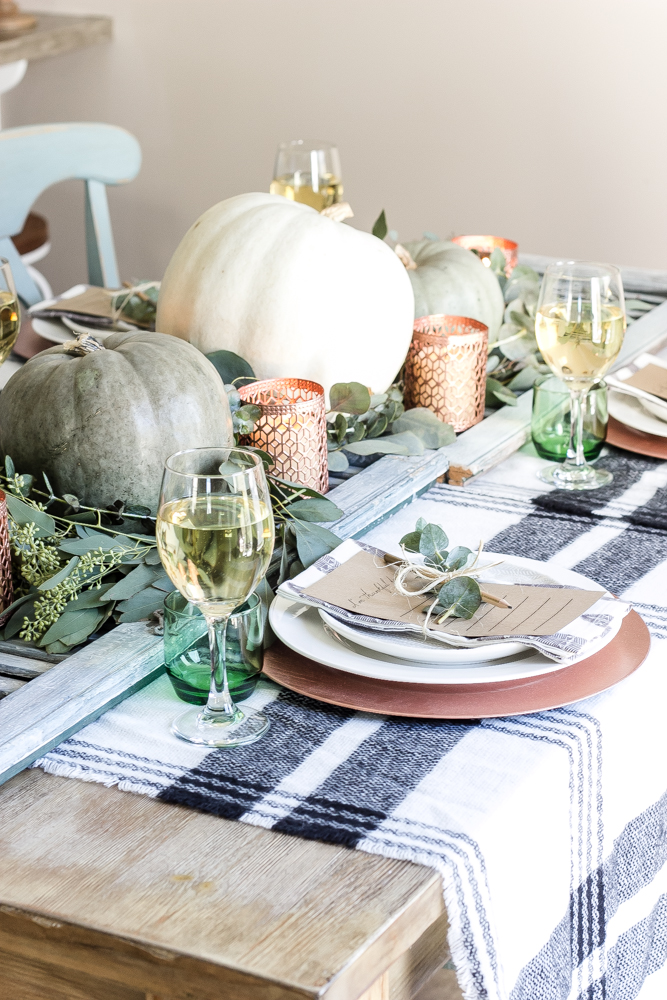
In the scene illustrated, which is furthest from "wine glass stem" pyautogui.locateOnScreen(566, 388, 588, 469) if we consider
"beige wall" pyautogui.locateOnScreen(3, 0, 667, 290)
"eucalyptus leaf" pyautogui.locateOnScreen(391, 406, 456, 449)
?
"beige wall" pyautogui.locateOnScreen(3, 0, 667, 290)

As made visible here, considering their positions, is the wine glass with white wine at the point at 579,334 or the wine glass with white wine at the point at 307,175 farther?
the wine glass with white wine at the point at 307,175

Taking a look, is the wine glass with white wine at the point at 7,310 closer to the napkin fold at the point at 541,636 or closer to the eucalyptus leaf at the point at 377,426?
the eucalyptus leaf at the point at 377,426

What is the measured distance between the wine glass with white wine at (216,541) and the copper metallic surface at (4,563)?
0.18m

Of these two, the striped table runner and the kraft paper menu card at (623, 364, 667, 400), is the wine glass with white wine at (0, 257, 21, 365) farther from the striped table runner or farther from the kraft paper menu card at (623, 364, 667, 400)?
the kraft paper menu card at (623, 364, 667, 400)

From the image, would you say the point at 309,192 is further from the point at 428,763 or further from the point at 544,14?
the point at 544,14

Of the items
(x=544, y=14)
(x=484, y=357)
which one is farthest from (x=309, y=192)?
(x=544, y=14)

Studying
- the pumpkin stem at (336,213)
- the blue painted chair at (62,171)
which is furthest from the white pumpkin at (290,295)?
the blue painted chair at (62,171)

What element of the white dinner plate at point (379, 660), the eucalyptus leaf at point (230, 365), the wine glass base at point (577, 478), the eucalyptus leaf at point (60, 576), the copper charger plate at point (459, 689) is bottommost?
the wine glass base at point (577, 478)

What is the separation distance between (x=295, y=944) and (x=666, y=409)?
82 cm

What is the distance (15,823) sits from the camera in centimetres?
59

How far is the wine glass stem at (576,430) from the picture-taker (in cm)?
108

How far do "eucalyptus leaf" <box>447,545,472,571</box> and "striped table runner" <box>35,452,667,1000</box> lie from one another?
0.42 feet

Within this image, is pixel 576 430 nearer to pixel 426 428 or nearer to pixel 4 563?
pixel 426 428

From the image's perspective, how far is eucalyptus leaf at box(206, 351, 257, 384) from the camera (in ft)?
3.59
